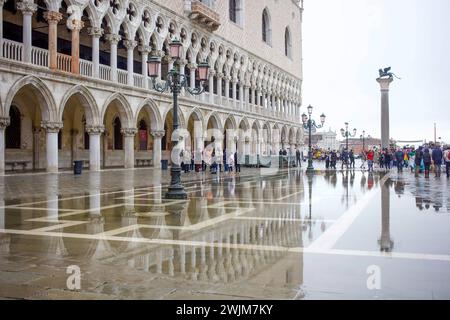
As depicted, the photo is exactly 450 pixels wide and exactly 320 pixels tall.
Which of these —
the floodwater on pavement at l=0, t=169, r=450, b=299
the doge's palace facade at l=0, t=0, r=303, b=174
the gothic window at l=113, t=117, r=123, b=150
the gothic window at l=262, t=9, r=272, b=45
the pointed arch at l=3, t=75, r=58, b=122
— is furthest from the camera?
the gothic window at l=262, t=9, r=272, b=45

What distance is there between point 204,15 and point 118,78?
31.2 ft

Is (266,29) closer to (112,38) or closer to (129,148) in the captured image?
(112,38)

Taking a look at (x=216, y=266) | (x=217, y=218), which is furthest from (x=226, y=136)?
(x=216, y=266)

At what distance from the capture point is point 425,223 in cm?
795

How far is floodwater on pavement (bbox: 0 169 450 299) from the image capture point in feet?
13.8

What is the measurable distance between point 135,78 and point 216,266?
910 inches

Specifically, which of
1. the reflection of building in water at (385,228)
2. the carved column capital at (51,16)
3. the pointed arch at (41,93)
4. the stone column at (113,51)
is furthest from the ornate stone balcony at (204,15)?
the reflection of building in water at (385,228)

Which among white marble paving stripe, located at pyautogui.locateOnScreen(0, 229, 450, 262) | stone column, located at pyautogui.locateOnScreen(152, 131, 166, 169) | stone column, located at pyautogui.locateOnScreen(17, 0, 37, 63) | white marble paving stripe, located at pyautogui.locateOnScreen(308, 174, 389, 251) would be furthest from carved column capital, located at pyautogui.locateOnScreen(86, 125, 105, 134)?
white marble paving stripe, located at pyautogui.locateOnScreen(0, 229, 450, 262)

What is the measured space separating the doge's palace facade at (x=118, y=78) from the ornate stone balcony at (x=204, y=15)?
7cm

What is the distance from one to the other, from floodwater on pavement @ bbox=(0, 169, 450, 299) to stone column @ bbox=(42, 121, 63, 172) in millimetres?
10490

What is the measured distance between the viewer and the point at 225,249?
5965mm

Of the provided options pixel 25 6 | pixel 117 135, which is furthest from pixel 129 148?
pixel 25 6

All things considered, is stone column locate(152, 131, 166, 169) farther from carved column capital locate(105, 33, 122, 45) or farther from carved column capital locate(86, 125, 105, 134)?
carved column capital locate(105, 33, 122, 45)
